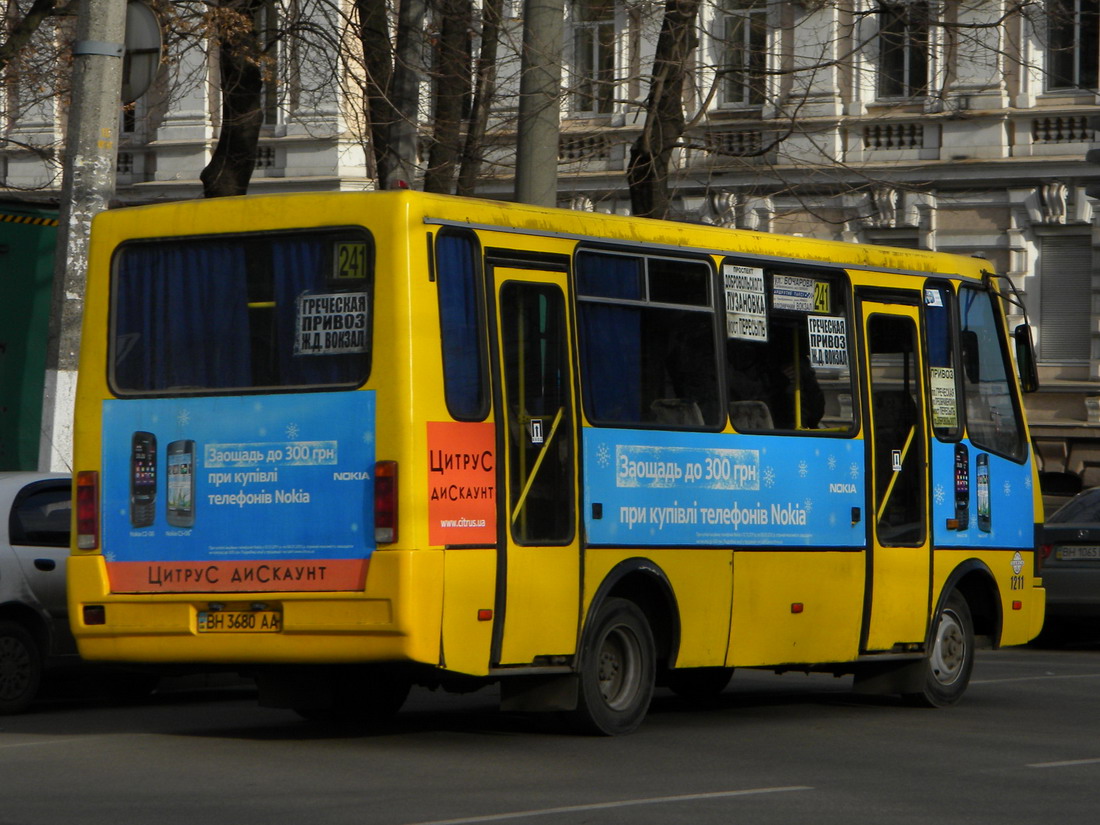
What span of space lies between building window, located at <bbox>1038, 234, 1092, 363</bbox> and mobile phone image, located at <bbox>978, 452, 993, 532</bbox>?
19.1m

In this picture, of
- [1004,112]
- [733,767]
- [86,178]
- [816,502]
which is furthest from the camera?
[1004,112]

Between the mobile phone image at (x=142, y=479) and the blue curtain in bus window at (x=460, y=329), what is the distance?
1620mm

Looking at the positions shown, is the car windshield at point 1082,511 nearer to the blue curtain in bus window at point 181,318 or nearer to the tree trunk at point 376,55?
the tree trunk at point 376,55

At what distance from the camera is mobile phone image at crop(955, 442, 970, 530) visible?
517 inches

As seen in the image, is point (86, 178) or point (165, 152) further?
point (165, 152)

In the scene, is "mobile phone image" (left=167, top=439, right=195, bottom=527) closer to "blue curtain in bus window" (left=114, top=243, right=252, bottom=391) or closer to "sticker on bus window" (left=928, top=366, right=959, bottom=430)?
"blue curtain in bus window" (left=114, top=243, right=252, bottom=391)

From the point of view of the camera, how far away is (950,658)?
1322 cm

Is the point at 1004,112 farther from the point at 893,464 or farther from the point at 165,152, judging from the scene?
the point at 893,464

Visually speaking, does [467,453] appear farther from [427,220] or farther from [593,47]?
[593,47]

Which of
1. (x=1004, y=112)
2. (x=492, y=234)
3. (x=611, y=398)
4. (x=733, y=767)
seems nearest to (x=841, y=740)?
(x=733, y=767)

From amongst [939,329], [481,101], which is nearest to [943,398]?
[939,329]

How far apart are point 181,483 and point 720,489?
305 cm

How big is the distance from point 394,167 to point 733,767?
9063 millimetres

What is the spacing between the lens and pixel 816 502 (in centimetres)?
1207
